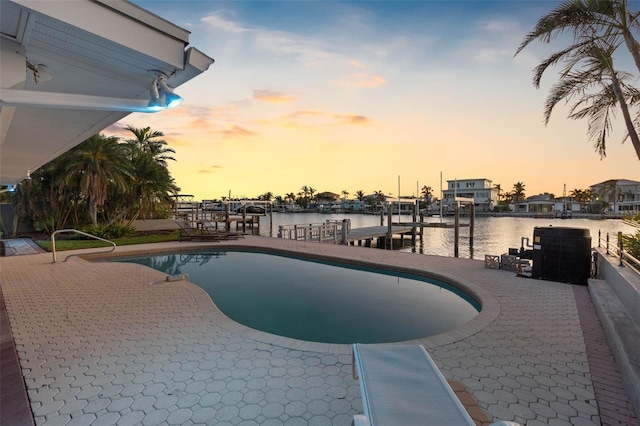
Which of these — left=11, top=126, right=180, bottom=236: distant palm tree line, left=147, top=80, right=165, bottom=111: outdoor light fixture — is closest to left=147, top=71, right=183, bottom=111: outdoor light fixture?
left=147, top=80, right=165, bottom=111: outdoor light fixture

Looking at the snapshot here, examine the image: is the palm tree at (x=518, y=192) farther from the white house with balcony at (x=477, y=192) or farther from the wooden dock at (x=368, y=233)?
the wooden dock at (x=368, y=233)


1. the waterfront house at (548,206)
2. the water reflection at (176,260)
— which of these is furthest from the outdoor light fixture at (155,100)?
the waterfront house at (548,206)

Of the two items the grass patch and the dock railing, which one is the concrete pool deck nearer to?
the grass patch

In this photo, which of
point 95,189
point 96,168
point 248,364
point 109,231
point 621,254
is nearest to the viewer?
point 248,364

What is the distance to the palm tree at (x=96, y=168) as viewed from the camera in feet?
52.3

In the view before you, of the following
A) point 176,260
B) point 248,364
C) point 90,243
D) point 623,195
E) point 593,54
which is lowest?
point 176,260

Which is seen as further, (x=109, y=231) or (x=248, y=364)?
(x=109, y=231)

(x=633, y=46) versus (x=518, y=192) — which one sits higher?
(x=518, y=192)

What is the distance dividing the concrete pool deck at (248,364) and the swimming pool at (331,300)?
2.73ft

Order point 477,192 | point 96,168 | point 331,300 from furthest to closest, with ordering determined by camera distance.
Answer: point 477,192, point 96,168, point 331,300

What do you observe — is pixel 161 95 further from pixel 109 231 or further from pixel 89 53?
pixel 109 231

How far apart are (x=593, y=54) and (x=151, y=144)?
2587 cm

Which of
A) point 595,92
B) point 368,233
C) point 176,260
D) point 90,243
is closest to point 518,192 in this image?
point 368,233

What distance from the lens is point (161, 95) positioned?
2.91 meters
